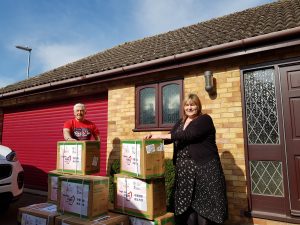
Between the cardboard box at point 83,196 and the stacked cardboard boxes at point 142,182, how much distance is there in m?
0.26

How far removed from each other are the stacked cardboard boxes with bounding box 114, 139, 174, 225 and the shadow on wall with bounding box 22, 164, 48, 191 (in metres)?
4.30

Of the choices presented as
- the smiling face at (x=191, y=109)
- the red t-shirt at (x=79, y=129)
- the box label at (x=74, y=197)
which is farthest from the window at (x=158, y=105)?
the box label at (x=74, y=197)

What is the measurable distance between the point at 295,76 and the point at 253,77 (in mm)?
611

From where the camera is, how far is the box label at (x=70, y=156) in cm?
374

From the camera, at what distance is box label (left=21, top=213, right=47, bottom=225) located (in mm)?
3451

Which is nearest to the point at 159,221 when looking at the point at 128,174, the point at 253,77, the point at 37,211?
the point at 128,174

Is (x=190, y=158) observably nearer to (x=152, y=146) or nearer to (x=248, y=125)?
(x=152, y=146)

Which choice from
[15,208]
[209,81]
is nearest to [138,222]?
[209,81]

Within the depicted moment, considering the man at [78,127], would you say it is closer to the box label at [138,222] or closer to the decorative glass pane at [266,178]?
the box label at [138,222]

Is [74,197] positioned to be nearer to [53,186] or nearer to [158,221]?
[53,186]

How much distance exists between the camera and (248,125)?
13.9 ft

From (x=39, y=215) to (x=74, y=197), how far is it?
0.63 meters

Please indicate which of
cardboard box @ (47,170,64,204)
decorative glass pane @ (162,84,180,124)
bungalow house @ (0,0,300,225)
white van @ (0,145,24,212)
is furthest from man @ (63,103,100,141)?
decorative glass pane @ (162,84,180,124)

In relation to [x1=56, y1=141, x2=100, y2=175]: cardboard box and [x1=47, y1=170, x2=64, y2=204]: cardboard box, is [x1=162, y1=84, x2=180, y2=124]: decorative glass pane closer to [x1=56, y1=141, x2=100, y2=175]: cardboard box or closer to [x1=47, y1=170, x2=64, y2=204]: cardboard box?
[x1=56, y1=141, x2=100, y2=175]: cardboard box
